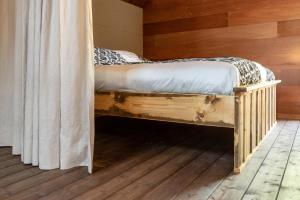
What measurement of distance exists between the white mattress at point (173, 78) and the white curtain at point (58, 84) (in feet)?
1.53

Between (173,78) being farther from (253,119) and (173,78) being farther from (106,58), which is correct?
(106,58)

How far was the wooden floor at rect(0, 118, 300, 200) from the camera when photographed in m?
1.46

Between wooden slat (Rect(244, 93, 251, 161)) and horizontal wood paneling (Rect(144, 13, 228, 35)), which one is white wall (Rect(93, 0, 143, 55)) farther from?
wooden slat (Rect(244, 93, 251, 161))

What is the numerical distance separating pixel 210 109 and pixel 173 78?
1.14 ft

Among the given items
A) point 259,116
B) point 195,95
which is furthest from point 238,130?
point 259,116

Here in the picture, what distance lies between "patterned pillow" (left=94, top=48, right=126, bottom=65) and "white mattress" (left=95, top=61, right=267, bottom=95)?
1.54ft

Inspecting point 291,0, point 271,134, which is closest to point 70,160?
point 271,134

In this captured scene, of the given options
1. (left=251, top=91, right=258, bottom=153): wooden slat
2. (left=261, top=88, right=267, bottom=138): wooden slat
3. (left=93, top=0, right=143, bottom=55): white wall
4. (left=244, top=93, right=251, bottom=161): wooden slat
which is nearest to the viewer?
(left=244, top=93, right=251, bottom=161): wooden slat

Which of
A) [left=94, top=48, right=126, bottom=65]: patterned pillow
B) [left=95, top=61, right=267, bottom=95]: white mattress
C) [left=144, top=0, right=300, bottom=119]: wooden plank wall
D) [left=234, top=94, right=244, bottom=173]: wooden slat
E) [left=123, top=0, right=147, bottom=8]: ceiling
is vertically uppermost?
[left=123, top=0, right=147, bottom=8]: ceiling

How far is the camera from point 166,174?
174 centimetres

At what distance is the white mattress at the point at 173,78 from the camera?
181 centimetres

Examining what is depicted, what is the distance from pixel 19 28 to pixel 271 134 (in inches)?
95.6

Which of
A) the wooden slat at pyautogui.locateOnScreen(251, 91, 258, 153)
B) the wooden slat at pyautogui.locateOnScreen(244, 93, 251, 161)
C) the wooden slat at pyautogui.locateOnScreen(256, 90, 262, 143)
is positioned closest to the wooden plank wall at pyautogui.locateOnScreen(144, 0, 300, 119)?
the wooden slat at pyautogui.locateOnScreen(256, 90, 262, 143)

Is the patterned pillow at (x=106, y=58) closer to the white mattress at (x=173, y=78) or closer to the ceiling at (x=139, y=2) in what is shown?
the white mattress at (x=173, y=78)
